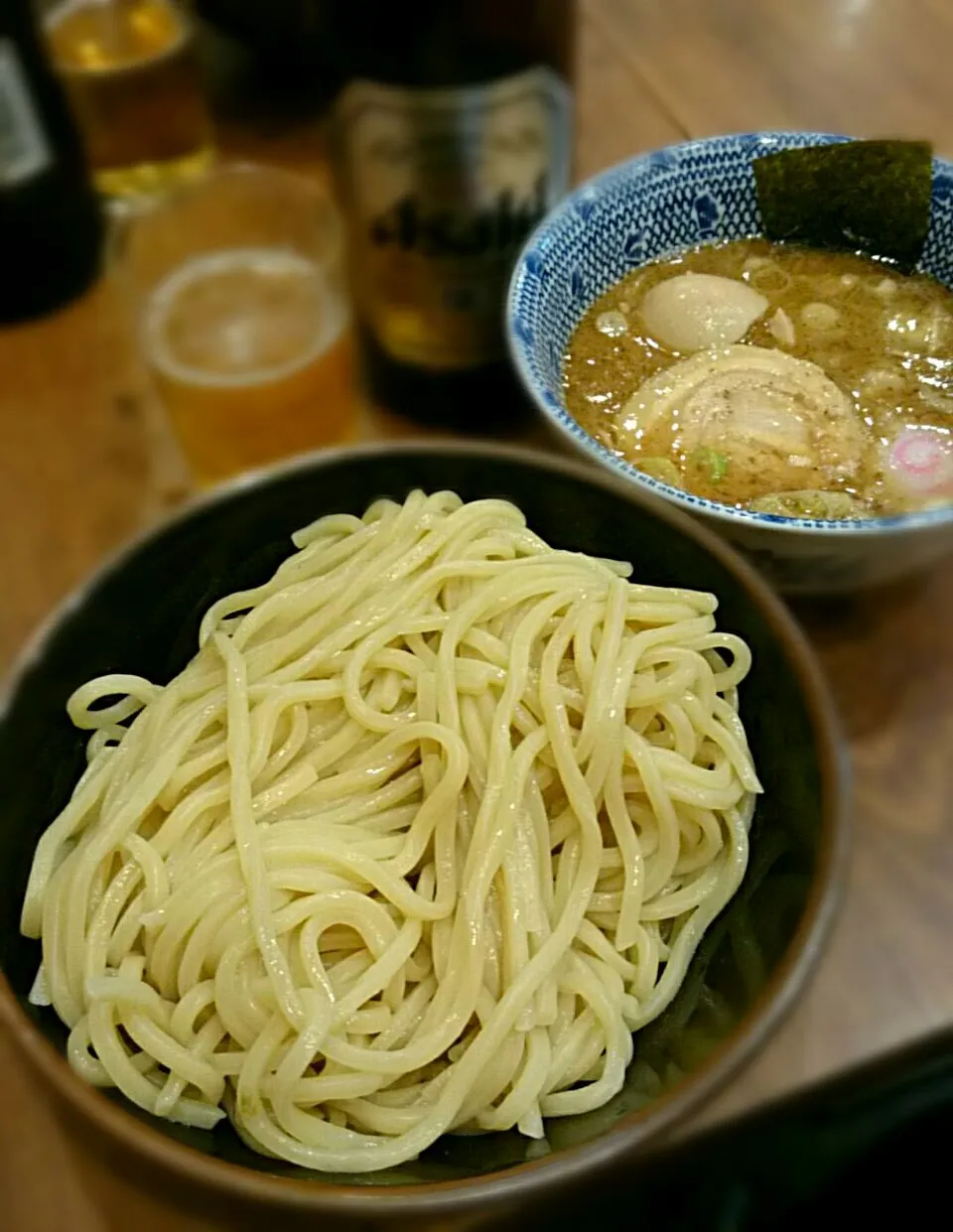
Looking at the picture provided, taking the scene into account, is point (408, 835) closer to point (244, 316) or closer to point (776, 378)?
point (776, 378)

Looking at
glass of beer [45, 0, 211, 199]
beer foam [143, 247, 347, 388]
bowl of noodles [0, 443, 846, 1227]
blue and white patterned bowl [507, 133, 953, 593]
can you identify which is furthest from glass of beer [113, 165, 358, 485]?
bowl of noodles [0, 443, 846, 1227]

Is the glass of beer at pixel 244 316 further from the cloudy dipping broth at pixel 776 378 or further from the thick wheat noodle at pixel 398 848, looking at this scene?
the thick wheat noodle at pixel 398 848

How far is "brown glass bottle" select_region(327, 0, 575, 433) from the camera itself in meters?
0.76

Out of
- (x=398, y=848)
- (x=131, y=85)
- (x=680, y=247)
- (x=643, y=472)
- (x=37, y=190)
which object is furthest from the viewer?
(x=131, y=85)

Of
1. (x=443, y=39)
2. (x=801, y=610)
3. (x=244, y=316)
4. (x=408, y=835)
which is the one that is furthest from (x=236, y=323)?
(x=408, y=835)

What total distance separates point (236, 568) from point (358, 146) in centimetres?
44

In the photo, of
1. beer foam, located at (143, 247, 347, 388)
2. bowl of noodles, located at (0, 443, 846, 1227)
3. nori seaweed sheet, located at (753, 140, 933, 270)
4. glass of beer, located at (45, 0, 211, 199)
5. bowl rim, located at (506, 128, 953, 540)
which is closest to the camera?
bowl of noodles, located at (0, 443, 846, 1227)

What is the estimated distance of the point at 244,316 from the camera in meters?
0.96

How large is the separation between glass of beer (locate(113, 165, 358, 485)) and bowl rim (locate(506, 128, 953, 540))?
10.7 inches

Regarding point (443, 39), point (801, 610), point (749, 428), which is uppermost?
point (443, 39)

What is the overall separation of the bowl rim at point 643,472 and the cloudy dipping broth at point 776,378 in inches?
1.0

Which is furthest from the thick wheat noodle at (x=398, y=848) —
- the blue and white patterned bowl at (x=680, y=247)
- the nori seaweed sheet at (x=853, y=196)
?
the nori seaweed sheet at (x=853, y=196)

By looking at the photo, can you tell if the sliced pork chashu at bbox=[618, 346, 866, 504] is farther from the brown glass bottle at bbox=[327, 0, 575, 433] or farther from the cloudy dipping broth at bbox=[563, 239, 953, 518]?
the brown glass bottle at bbox=[327, 0, 575, 433]

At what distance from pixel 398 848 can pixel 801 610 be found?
1.35 ft
